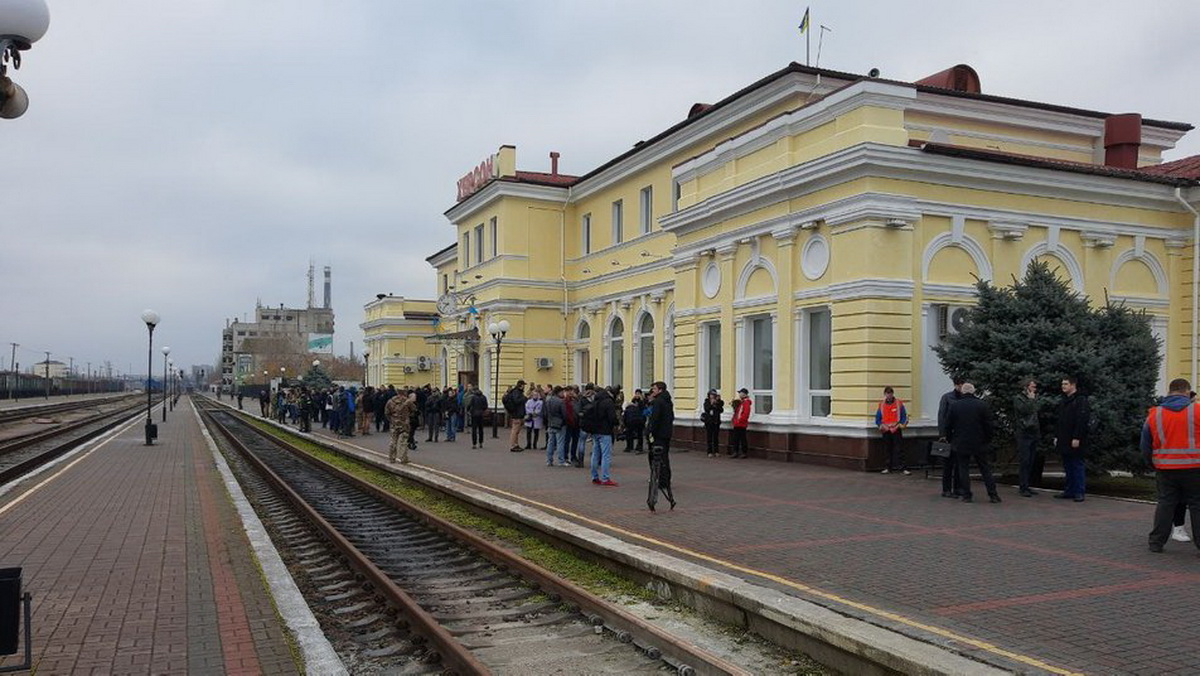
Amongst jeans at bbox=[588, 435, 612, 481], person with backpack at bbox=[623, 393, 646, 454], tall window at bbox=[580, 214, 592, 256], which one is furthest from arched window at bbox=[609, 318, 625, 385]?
jeans at bbox=[588, 435, 612, 481]

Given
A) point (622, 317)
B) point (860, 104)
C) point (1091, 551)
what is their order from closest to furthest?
point (1091, 551) < point (860, 104) < point (622, 317)

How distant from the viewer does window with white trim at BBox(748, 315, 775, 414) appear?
20.6 m

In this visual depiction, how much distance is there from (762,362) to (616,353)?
47.6ft

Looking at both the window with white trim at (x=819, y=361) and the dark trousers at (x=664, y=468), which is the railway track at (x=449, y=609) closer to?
the dark trousers at (x=664, y=468)

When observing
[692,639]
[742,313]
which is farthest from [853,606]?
[742,313]

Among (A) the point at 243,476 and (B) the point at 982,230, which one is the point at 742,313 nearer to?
(B) the point at 982,230

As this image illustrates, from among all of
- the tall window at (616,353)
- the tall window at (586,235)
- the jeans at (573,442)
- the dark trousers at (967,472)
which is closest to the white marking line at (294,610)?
the jeans at (573,442)

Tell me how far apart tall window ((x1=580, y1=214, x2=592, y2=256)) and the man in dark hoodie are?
1143 inches

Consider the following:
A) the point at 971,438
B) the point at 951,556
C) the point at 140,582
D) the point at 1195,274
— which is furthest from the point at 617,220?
the point at 140,582

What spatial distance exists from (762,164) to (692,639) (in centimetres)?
1523

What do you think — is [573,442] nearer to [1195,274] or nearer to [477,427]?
[477,427]

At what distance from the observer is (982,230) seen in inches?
712

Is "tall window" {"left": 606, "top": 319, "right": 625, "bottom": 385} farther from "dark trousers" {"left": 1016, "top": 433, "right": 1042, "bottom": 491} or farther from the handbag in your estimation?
"dark trousers" {"left": 1016, "top": 433, "right": 1042, "bottom": 491}

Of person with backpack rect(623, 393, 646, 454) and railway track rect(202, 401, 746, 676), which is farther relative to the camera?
person with backpack rect(623, 393, 646, 454)
